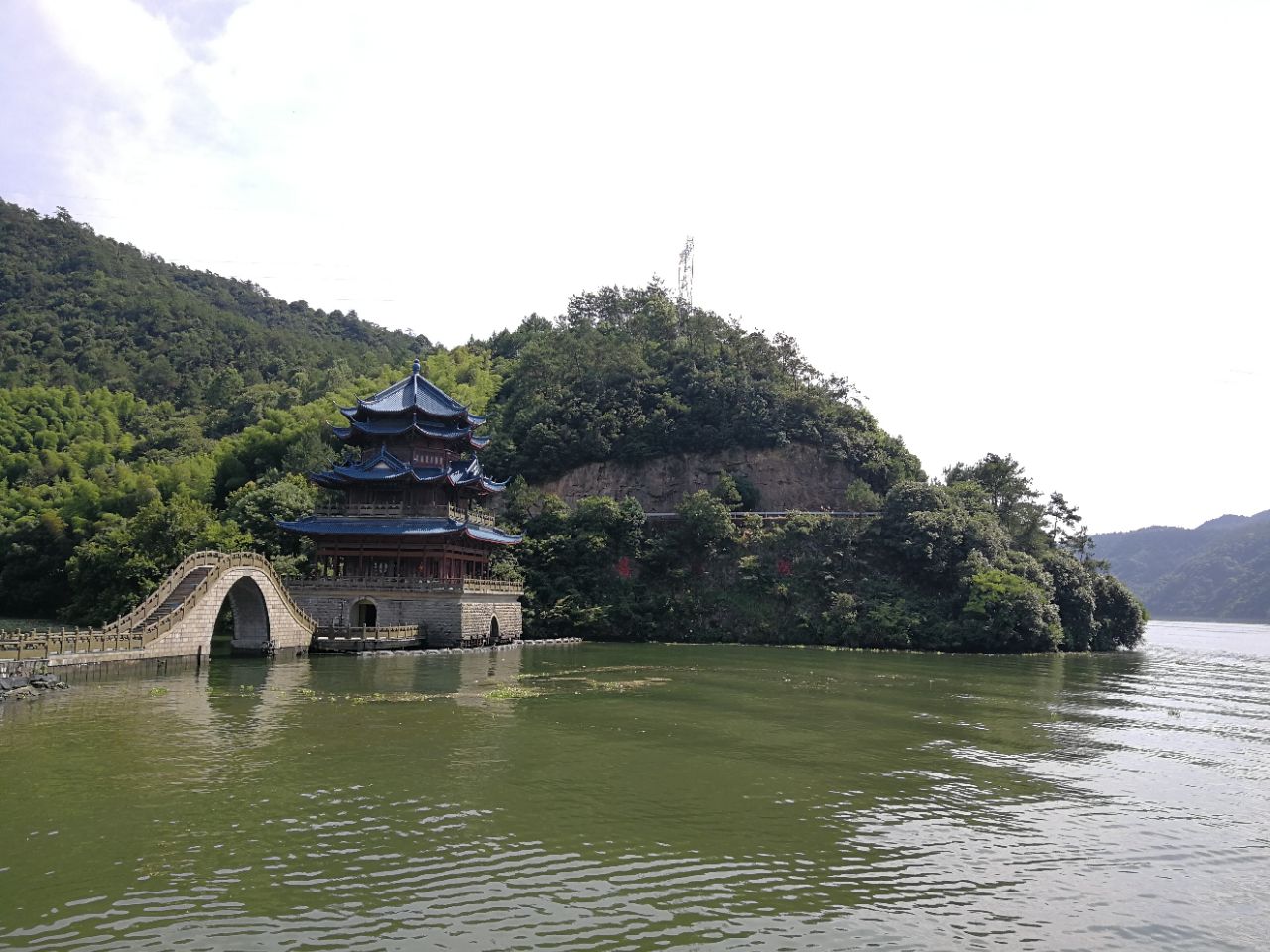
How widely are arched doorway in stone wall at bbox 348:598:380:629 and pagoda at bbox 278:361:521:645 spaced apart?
0.19ft

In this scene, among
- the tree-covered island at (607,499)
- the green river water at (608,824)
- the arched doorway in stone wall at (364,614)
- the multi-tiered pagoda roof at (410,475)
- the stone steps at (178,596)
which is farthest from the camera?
the tree-covered island at (607,499)

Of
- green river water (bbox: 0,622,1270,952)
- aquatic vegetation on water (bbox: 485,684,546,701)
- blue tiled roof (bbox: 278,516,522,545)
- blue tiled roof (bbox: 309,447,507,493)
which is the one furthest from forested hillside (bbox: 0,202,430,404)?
green river water (bbox: 0,622,1270,952)

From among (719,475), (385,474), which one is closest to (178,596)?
(385,474)

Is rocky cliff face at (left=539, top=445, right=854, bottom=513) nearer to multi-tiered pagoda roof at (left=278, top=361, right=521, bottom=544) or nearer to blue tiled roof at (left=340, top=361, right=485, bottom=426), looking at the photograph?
multi-tiered pagoda roof at (left=278, top=361, right=521, bottom=544)

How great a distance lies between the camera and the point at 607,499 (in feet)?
200

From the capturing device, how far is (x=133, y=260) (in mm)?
136625

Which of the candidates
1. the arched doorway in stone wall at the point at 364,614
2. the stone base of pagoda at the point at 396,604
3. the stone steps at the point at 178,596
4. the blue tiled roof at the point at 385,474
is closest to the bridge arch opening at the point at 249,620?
→ the stone steps at the point at 178,596

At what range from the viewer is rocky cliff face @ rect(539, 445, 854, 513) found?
70.7 metres

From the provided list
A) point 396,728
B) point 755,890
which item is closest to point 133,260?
point 396,728

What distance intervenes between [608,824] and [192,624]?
2389cm

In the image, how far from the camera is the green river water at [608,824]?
1020cm

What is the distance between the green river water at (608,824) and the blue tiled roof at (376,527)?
57.3ft

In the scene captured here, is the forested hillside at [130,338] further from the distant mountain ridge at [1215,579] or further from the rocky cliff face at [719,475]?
the distant mountain ridge at [1215,579]

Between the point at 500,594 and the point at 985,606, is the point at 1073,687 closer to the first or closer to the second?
the point at 985,606
